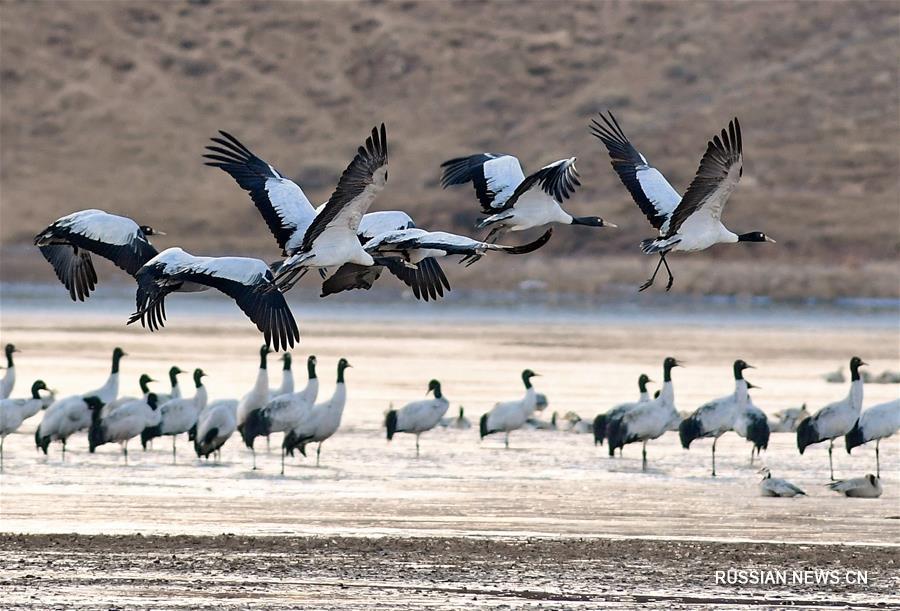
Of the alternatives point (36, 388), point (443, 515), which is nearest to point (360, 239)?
point (443, 515)

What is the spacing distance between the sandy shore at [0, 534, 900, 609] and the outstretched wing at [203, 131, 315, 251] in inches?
104

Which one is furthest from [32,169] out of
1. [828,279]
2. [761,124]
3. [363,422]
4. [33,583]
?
[33,583]

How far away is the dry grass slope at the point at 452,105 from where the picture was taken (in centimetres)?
7544

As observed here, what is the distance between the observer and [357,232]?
552 inches

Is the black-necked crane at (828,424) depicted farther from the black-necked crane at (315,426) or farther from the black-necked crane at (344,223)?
the black-necked crane at (344,223)

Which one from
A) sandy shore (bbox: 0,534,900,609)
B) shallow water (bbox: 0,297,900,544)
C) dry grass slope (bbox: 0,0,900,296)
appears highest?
dry grass slope (bbox: 0,0,900,296)

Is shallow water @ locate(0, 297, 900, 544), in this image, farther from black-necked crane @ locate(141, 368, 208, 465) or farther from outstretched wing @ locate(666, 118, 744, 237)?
outstretched wing @ locate(666, 118, 744, 237)

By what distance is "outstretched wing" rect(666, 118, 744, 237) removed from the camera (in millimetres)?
14242

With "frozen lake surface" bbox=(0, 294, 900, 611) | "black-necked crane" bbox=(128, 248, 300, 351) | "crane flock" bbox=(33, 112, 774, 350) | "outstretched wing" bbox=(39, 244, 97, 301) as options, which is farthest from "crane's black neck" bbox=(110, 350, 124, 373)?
"black-necked crane" bbox=(128, 248, 300, 351)

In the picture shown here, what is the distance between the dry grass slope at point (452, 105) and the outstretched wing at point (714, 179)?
5100 centimetres

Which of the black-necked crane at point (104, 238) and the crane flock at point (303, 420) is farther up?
the black-necked crane at point (104, 238)

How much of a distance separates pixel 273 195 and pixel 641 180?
3.42m

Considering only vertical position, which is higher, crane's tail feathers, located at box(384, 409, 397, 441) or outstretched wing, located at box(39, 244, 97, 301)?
outstretched wing, located at box(39, 244, 97, 301)

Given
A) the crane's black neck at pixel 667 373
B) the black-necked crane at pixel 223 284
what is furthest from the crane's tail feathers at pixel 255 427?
the black-necked crane at pixel 223 284
